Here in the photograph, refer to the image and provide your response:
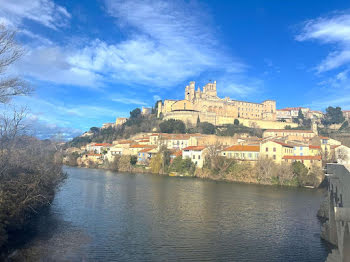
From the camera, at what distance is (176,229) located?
15859 mm

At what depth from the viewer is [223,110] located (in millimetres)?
87312

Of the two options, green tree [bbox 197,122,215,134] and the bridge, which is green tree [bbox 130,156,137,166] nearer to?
green tree [bbox 197,122,215,134]

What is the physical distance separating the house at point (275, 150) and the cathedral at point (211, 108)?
4058 cm

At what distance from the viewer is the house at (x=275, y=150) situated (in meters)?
38.2

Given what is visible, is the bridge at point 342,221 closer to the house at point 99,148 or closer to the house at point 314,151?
the house at point 314,151

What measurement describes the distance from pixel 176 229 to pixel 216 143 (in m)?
31.5

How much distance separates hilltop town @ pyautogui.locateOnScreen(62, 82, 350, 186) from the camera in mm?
37469

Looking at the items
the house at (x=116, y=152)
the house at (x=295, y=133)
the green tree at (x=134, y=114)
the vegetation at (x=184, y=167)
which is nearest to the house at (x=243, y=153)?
the vegetation at (x=184, y=167)

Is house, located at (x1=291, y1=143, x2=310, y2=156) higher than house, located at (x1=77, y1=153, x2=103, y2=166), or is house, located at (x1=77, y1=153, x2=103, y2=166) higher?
house, located at (x1=291, y1=143, x2=310, y2=156)

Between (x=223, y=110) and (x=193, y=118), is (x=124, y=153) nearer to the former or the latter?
(x=193, y=118)

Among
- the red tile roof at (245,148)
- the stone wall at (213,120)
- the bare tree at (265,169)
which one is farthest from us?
the stone wall at (213,120)

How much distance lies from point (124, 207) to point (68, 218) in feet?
14.2

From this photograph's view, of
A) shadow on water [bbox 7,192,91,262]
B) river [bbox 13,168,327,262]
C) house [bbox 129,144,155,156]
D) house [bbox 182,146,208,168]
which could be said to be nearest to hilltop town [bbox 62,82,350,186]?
house [bbox 182,146,208,168]

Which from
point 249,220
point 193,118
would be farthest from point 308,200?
point 193,118
